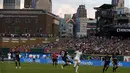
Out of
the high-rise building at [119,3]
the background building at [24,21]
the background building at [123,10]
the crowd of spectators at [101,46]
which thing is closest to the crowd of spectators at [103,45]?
the crowd of spectators at [101,46]

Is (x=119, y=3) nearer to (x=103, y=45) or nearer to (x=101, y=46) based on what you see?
(x=103, y=45)

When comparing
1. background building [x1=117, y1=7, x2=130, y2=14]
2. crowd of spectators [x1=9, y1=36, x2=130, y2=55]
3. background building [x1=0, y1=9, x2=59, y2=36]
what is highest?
background building [x1=117, y1=7, x2=130, y2=14]

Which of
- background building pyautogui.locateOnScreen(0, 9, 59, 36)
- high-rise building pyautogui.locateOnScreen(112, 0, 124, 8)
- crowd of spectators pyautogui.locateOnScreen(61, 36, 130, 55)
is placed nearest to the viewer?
crowd of spectators pyautogui.locateOnScreen(61, 36, 130, 55)

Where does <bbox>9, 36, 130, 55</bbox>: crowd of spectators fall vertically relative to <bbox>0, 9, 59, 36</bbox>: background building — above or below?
below

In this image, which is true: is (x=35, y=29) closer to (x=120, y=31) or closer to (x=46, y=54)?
(x=120, y=31)

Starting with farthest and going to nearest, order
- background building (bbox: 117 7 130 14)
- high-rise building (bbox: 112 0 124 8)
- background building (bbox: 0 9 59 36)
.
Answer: high-rise building (bbox: 112 0 124 8), background building (bbox: 0 9 59 36), background building (bbox: 117 7 130 14)

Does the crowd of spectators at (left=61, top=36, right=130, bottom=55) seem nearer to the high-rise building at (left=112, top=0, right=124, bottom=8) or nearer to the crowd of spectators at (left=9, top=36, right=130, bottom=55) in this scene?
the crowd of spectators at (left=9, top=36, right=130, bottom=55)

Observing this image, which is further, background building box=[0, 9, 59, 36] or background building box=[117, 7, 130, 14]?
background building box=[0, 9, 59, 36]

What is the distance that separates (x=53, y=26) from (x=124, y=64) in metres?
117

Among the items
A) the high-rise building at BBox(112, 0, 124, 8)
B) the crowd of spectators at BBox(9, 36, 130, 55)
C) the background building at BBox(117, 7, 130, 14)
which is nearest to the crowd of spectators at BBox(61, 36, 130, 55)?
the crowd of spectators at BBox(9, 36, 130, 55)

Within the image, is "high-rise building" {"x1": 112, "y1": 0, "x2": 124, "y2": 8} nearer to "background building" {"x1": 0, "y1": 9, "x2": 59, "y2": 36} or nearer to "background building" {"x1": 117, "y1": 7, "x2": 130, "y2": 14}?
"background building" {"x1": 117, "y1": 7, "x2": 130, "y2": 14}

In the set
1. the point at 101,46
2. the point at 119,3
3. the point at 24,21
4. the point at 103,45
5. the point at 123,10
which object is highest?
the point at 119,3

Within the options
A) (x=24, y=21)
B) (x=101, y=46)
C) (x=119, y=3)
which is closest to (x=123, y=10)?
(x=119, y=3)

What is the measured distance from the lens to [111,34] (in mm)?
103625
